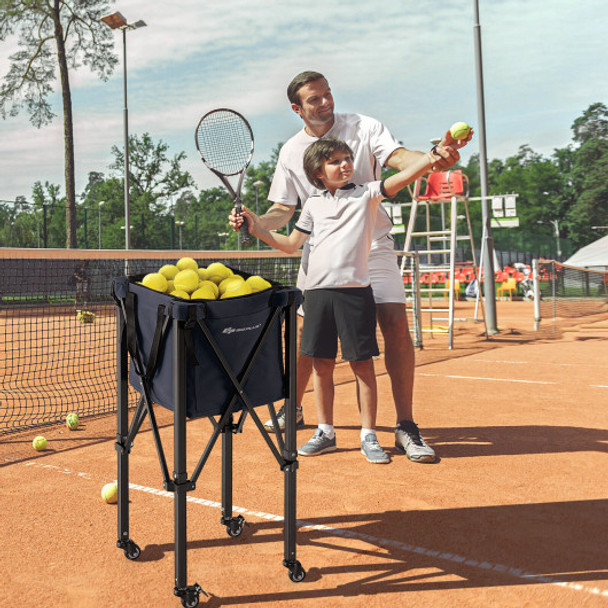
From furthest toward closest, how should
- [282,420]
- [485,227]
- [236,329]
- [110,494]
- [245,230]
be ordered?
[485,227] < [282,420] < [245,230] < [110,494] < [236,329]

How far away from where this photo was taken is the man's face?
13.4 ft

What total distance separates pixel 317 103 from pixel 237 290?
1938 millimetres

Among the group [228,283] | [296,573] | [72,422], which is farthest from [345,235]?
[72,422]

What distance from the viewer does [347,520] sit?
3176mm

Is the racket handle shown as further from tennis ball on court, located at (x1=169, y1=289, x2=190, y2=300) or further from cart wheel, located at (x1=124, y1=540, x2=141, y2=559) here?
cart wheel, located at (x1=124, y1=540, x2=141, y2=559)

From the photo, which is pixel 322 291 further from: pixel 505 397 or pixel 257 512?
pixel 505 397

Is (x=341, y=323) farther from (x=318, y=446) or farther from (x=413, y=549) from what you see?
(x=413, y=549)

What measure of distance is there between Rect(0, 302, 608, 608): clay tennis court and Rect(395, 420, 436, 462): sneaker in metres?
0.07

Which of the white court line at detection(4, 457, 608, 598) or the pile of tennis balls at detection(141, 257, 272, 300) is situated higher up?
the pile of tennis balls at detection(141, 257, 272, 300)

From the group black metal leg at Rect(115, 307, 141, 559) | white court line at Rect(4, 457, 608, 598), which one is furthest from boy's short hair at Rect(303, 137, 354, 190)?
white court line at Rect(4, 457, 608, 598)

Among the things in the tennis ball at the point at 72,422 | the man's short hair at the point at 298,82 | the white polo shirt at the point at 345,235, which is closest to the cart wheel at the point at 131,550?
the white polo shirt at the point at 345,235

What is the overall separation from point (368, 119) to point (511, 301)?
2194cm

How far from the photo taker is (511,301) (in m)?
25.0

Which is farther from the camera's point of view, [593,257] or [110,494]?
[593,257]
